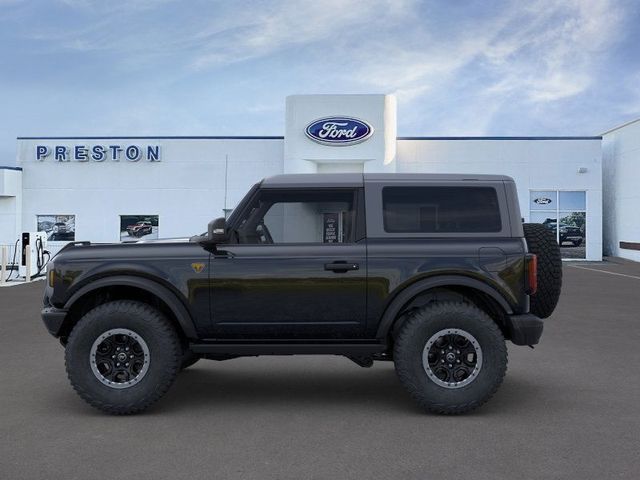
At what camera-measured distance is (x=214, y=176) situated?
31.0 m

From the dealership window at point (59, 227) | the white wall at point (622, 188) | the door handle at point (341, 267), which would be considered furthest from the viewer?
the dealership window at point (59, 227)

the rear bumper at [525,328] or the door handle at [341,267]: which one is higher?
the door handle at [341,267]

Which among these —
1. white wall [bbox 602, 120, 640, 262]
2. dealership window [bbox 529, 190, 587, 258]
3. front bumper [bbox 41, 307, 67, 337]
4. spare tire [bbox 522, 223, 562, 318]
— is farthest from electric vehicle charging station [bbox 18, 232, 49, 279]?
white wall [bbox 602, 120, 640, 262]

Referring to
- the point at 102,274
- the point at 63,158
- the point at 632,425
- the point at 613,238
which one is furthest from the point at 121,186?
the point at 632,425

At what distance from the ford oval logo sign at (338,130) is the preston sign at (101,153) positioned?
23.7ft

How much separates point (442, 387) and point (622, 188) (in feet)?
98.0

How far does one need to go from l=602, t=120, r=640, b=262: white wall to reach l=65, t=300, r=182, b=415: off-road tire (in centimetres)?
2913

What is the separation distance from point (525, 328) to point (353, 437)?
1.74 meters

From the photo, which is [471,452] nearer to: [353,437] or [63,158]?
[353,437]

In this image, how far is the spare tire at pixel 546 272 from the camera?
618cm

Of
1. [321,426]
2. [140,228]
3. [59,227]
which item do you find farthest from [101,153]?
[321,426]

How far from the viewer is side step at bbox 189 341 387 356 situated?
228 inches

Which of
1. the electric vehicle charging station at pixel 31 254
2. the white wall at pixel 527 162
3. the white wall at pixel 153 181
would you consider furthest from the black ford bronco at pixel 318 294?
the white wall at pixel 527 162

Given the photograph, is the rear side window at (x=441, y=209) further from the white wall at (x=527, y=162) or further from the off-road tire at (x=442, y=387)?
the white wall at (x=527, y=162)
